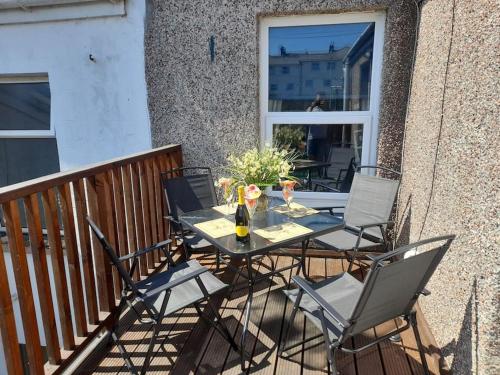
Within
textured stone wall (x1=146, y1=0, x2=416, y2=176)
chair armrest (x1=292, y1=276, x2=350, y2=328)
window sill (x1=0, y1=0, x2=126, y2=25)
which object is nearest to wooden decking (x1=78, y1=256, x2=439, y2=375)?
chair armrest (x1=292, y1=276, x2=350, y2=328)

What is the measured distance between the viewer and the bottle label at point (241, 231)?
220cm

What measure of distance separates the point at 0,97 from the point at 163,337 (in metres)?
3.86

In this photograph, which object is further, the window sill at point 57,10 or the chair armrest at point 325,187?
the chair armrest at point 325,187

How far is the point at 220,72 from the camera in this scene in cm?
357

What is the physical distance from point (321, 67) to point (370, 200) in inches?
58.5

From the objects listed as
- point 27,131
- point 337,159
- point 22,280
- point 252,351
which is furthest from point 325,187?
point 27,131

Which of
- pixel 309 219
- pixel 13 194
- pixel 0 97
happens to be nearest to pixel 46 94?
pixel 0 97

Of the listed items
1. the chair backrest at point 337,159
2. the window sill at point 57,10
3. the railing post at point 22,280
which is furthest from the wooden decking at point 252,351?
the window sill at point 57,10

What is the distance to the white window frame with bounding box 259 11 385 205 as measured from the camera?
11.0 feet

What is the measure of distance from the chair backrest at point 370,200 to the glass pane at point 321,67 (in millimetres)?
807

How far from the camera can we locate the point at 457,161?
1.99 m

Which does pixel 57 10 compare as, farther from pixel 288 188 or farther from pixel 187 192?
pixel 288 188

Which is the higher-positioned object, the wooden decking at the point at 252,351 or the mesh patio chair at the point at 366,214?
the mesh patio chair at the point at 366,214

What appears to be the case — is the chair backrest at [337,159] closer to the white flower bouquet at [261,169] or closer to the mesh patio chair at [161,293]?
the white flower bouquet at [261,169]
